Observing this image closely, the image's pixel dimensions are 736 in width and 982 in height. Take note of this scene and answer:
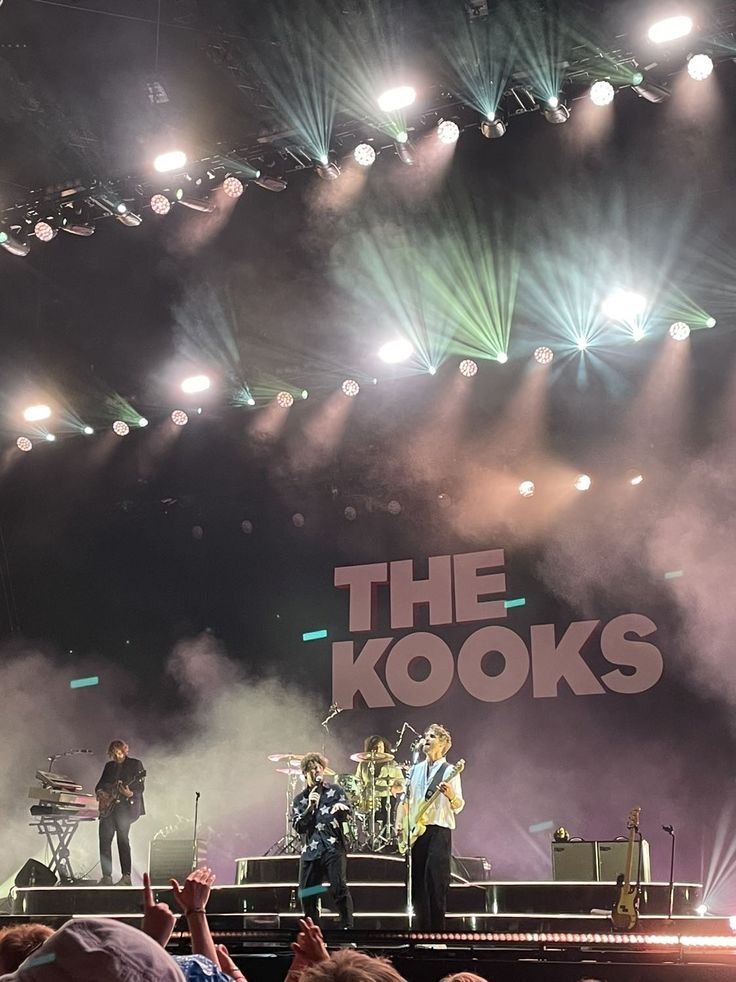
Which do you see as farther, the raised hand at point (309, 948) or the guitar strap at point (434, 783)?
the guitar strap at point (434, 783)

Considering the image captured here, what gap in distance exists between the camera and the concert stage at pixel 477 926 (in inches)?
211

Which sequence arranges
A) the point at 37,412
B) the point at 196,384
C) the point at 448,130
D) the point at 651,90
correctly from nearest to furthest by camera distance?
the point at 651,90
the point at 448,130
the point at 196,384
the point at 37,412

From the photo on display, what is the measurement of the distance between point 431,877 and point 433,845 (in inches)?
8.0

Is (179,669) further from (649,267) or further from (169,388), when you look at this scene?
(649,267)

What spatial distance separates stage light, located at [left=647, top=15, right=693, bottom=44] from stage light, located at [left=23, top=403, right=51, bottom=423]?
26.3 feet

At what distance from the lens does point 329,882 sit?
7.34m

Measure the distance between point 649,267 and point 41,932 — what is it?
8.64m

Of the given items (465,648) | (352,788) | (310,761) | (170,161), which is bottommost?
(352,788)

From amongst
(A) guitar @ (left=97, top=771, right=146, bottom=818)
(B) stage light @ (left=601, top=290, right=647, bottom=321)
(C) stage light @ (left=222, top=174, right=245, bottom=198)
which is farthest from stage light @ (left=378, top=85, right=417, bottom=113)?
(A) guitar @ (left=97, top=771, right=146, bottom=818)

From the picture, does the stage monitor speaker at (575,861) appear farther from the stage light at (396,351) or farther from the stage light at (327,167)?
the stage light at (327,167)

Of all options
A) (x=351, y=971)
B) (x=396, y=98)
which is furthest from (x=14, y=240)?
(x=351, y=971)

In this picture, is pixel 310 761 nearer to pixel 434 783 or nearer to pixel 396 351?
pixel 434 783

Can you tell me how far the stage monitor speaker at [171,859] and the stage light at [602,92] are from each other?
7.19m

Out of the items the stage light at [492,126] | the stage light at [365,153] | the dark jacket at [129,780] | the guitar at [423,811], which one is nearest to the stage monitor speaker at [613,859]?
the guitar at [423,811]
